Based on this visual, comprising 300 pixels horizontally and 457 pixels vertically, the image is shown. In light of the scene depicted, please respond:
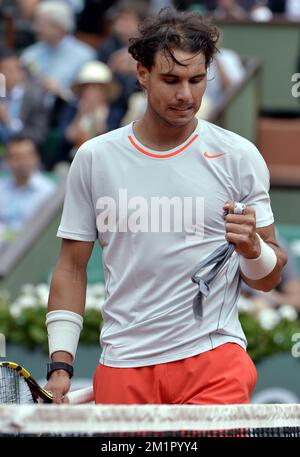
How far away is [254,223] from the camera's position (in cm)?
378

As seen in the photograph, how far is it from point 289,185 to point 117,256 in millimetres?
8136

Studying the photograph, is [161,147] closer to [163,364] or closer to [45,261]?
[163,364]

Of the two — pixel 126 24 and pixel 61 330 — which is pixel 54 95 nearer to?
pixel 126 24

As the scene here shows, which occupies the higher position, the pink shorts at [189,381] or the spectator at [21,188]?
the spectator at [21,188]

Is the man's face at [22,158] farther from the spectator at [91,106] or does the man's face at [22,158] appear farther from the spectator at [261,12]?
the spectator at [261,12]

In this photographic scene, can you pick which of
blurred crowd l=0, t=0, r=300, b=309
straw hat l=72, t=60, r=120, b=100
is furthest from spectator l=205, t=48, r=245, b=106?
straw hat l=72, t=60, r=120, b=100

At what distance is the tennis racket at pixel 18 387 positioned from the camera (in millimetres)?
3912

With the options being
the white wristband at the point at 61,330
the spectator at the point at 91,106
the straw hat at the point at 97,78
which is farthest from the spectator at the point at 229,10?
the white wristband at the point at 61,330

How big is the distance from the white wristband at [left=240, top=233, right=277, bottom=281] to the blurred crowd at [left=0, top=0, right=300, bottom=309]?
608 cm

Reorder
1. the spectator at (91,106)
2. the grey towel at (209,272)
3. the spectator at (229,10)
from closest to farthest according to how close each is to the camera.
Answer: the grey towel at (209,272), the spectator at (91,106), the spectator at (229,10)

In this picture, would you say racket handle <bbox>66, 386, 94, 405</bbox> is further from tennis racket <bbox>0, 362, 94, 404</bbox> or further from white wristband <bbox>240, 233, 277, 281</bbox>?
white wristband <bbox>240, 233, 277, 281</bbox>

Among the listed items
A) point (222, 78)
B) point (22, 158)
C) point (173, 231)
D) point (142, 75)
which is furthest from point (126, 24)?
point (173, 231)
